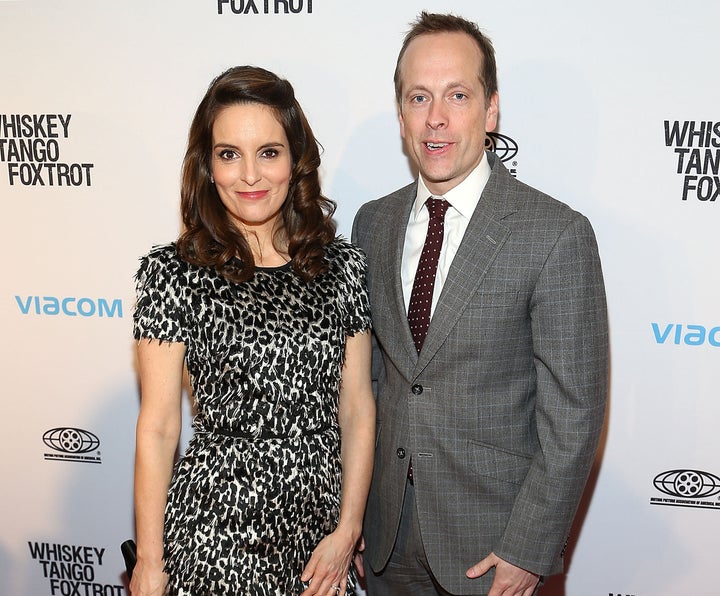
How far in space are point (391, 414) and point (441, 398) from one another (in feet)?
0.59

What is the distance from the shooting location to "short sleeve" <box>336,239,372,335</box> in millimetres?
1909

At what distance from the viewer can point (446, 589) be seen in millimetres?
1881

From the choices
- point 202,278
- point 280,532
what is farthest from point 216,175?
point 280,532

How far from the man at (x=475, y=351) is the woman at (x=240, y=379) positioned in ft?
0.57

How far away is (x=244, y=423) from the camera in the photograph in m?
1.77

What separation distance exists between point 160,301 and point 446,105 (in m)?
0.86

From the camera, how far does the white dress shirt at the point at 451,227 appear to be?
1.87m

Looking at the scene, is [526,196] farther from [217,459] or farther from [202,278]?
[217,459]

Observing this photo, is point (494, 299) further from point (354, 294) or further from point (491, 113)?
point (491, 113)

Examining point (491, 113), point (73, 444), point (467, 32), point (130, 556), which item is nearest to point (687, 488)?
point (491, 113)

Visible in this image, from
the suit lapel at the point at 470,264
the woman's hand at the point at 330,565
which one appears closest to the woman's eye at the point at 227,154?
the suit lapel at the point at 470,264

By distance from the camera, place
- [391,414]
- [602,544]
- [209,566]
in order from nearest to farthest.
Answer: [209,566]
[391,414]
[602,544]

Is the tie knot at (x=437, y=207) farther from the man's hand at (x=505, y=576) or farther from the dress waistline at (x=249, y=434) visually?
the man's hand at (x=505, y=576)

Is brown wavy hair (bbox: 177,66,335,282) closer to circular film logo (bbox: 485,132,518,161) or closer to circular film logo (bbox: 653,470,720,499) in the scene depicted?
circular film logo (bbox: 485,132,518,161)
